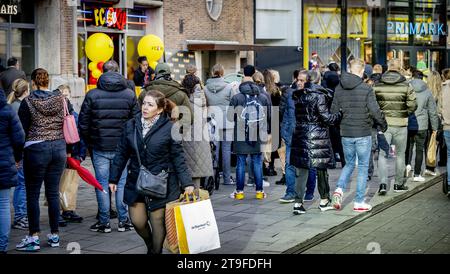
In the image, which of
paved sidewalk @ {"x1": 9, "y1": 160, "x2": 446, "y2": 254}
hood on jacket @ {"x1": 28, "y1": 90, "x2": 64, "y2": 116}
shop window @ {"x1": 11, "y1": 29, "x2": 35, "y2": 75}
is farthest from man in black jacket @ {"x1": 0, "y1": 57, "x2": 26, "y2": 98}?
hood on jacket @ {"x1": 28, "y1": 90, "x2": 64, "y2": 116}

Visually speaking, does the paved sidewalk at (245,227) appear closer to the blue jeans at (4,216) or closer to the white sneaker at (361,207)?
the white sneaker at (361,207)

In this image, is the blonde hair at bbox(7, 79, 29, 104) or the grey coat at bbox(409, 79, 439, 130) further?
the grey coat at bbox(409, 79, 439, 130)

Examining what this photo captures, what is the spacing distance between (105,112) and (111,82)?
36cm

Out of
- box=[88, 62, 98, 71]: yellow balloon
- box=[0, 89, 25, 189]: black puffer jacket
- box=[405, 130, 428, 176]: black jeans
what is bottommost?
box=[405, 130, 428, 176]: black jeans

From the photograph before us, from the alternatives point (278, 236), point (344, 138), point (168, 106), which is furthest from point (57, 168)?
point (344, 138)

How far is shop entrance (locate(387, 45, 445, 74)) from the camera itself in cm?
3280

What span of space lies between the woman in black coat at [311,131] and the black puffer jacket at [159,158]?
11.3 ft

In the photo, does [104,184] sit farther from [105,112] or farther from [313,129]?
[313,129]

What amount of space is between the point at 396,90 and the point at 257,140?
2273mm

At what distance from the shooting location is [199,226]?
22.9 ft

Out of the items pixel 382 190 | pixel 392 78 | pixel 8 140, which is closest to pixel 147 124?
pixel 8 140

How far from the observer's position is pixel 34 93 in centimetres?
850

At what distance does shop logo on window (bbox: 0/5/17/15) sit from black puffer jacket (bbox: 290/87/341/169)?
29.6 feet

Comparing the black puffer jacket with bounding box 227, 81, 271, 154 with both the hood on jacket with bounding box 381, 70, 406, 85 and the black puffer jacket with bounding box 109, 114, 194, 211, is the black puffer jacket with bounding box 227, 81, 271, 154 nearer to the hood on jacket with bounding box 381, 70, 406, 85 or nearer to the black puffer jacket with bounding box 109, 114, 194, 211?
the hood on jacket with bounding box 381, 70, 406, 85
